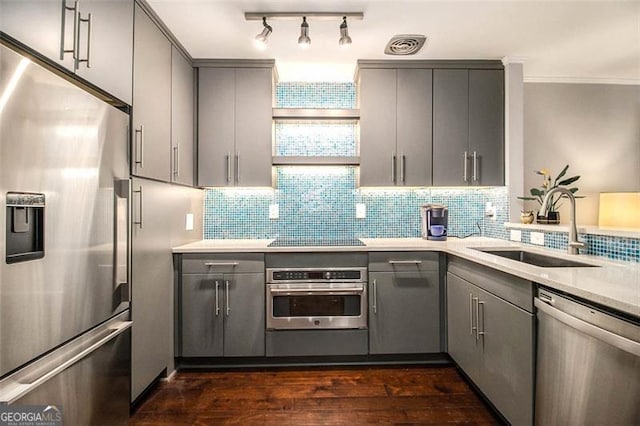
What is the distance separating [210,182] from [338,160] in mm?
1083

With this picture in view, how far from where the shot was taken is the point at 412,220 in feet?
9.30

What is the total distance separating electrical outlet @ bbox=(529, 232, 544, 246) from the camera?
2.08 m

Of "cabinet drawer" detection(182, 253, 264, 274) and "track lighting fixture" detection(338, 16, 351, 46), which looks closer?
"track lighting fixture" detection(338, 16, 351, 46)

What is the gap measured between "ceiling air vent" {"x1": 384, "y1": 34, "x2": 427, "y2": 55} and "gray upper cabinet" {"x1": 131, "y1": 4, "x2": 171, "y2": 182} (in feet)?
5.25

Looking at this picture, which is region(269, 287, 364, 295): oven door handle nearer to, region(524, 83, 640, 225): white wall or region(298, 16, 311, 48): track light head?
region(298, 16, 311, 48): track light head

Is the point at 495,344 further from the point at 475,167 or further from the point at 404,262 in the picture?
the point at 475,167

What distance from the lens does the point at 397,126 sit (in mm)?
2529

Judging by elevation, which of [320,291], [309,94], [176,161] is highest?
[309,94]

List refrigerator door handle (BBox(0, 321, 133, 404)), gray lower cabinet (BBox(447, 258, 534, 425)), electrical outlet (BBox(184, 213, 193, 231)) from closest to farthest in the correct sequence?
1. refrigerator door handle (BBox(0, 321, 133, 404))
2. gray lower cabinet (BBox(447, 258, 534, 425))
3. electrical outlet (BBox(184, 213, 193, 231))

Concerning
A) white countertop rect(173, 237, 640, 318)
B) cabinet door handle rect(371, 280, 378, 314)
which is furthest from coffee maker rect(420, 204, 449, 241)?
cabinet door handle rect(371, 280, 378, 314)

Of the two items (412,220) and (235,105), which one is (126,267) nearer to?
(235,105)

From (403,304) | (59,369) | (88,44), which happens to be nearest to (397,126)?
(403,304)

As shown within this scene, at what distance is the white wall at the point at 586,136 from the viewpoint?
2840 millimetres

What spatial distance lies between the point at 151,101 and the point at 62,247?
106 cm
